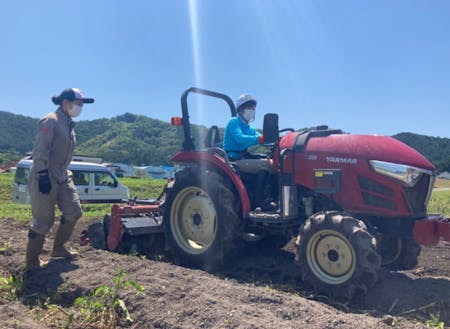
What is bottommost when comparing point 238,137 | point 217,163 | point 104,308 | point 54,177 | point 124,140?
point 104,308

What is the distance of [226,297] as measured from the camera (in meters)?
3.59

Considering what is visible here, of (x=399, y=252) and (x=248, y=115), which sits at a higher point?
(x=248, y=115)

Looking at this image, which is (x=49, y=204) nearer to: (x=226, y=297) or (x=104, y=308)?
(x=104, y=308)

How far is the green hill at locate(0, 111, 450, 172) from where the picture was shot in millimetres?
77062

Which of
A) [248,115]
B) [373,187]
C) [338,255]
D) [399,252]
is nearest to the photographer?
[338,255]

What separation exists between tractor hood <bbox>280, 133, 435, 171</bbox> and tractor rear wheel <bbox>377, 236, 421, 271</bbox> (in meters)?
0.98

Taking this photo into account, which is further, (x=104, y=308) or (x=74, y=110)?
(x=74, y=110)

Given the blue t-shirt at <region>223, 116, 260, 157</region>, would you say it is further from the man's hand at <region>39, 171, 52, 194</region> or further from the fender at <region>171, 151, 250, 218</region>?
the man's hand at <region>39, 171, 52, 194</region>

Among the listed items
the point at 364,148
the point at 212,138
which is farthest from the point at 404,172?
the point at 212,138

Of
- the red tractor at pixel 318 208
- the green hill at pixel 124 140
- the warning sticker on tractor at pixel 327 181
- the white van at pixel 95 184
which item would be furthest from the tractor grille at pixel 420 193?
the green hill at pixel 124 140

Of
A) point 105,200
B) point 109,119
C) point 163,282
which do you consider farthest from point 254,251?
point 109,119

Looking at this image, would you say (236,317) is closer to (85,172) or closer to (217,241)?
(217,241)

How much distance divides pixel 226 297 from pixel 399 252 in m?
2.47

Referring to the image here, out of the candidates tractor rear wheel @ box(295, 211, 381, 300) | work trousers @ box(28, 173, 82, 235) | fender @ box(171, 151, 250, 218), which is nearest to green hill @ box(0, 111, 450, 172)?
fender @ box(171, 151, 250, 218)
